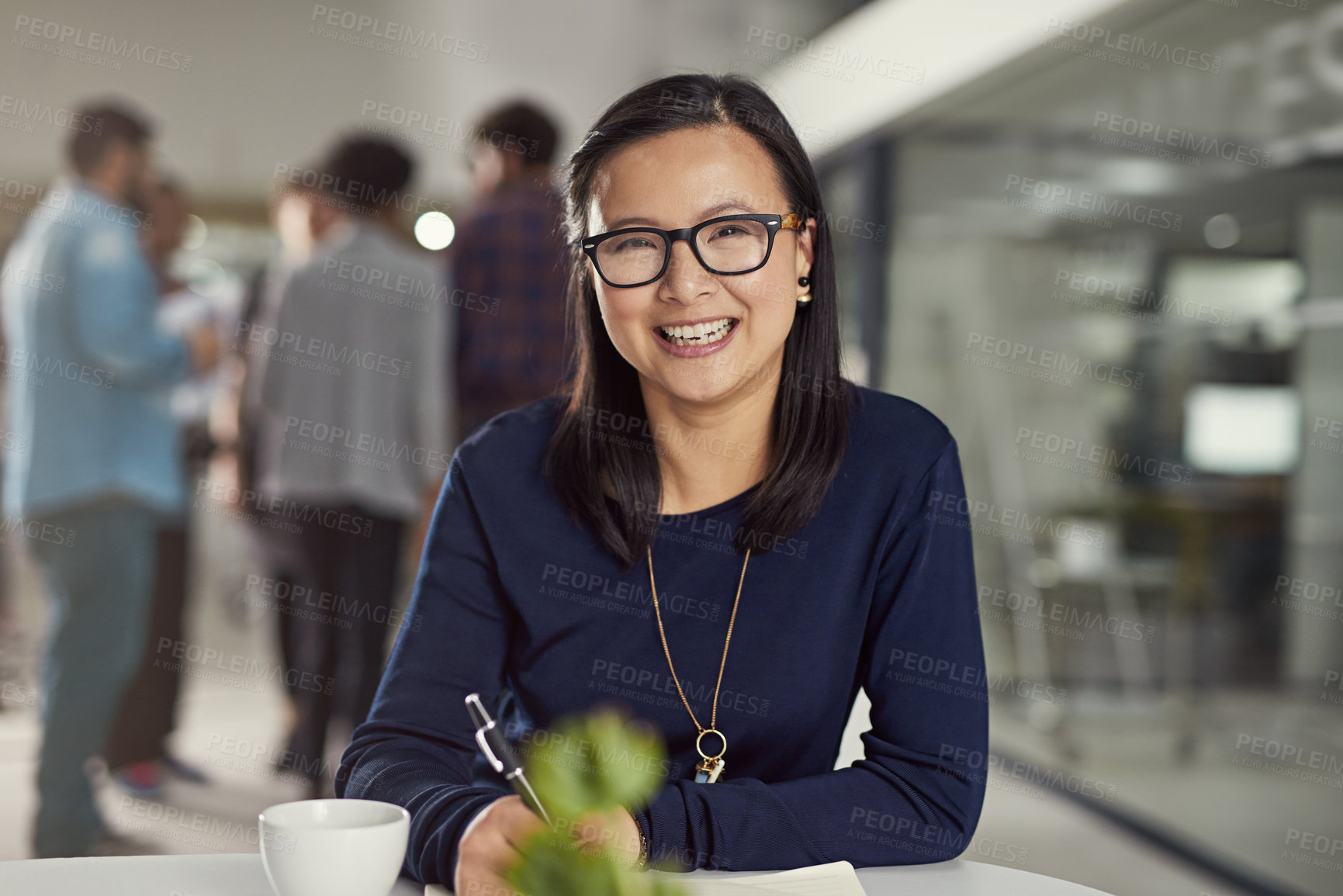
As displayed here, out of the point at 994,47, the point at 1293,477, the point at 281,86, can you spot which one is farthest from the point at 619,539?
the point at 281,86

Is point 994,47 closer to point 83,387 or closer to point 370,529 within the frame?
point 370,529

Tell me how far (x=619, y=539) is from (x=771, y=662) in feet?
0.64

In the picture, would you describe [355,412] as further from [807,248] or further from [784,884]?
[784,884]

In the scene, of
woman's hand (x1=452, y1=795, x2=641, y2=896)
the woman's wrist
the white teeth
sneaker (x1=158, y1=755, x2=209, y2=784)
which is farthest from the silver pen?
sneaker (x1=158, y1=755, x2=209, y2=784)

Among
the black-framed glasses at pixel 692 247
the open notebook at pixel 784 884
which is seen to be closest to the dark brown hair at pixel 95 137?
the black-framed glasses at pixel 692 247

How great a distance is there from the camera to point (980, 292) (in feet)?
12.8

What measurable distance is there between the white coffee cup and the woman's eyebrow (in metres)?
0.63

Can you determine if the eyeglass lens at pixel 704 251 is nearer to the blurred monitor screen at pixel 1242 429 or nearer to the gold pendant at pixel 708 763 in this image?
the gold pendant at pixel 708 763

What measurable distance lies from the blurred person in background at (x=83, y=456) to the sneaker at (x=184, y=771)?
51 cm

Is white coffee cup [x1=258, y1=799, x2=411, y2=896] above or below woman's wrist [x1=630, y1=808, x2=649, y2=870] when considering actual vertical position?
above

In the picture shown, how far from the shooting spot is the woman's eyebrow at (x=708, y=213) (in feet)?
3.63

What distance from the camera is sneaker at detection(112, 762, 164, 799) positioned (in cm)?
309

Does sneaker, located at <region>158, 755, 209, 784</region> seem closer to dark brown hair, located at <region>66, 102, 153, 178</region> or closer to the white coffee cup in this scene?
dark brown hair, located at <region>66, 102, 153, 178</region>

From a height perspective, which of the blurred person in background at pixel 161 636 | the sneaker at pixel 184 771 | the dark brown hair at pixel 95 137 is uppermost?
the dark brown hair at pixel 95 137
